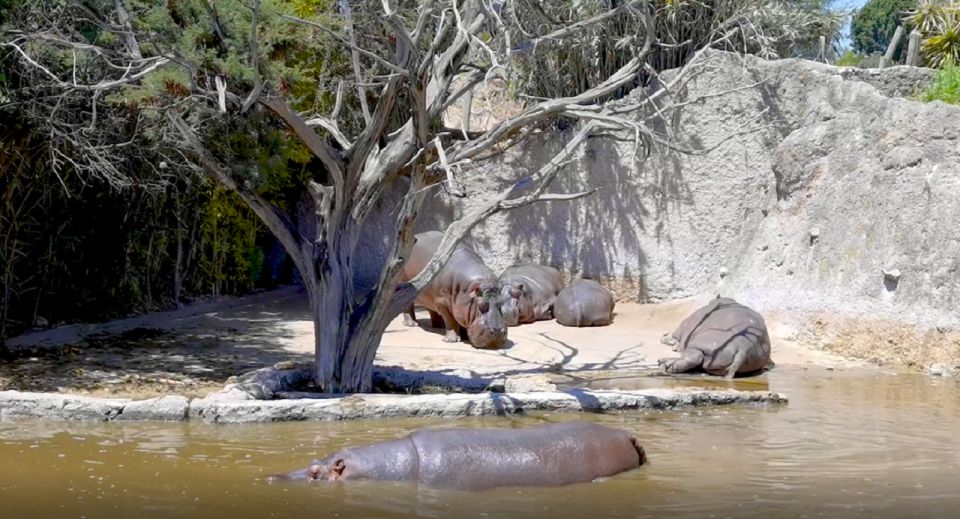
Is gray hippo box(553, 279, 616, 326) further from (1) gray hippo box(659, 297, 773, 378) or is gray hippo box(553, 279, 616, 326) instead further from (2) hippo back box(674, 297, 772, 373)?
(1) gray hippo box(659, 297, 773, 378)

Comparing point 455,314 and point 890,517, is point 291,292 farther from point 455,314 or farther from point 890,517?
point 890,517

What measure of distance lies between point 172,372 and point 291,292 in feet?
24.0

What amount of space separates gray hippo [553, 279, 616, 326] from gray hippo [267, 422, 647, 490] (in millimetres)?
6824

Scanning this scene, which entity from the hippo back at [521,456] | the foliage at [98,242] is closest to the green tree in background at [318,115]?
the foliage at [98,242]

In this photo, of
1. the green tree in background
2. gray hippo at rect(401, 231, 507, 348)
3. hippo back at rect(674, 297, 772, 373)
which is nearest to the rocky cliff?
hippo back at rect(674, 297, 772, 373)

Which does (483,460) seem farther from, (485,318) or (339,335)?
(485,318)

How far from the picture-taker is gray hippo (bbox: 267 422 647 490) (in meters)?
6.40

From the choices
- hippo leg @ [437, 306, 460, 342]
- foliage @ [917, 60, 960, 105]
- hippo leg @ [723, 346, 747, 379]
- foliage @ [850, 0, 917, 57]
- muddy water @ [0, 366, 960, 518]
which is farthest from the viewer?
foliage @ [850, 0, 917, 57]

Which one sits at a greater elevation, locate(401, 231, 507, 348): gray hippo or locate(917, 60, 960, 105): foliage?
locate(917, 60, 960, 105): foliage

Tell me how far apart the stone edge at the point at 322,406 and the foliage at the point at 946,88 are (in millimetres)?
6525

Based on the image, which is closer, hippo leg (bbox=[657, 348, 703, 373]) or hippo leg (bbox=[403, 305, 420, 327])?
hippo leg (bbox=[657, 348, 703, 373])

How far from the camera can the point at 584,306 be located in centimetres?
1372

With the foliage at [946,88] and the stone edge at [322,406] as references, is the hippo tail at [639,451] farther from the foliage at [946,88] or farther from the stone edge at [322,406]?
the foliage at [946,88]

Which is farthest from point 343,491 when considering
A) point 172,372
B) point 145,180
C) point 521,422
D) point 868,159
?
point 868,159
